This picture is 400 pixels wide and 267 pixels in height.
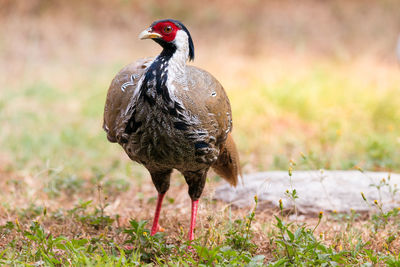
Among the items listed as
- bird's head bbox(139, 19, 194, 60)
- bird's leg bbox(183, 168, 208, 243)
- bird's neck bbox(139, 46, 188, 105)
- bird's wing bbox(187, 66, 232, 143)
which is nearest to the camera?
bird's neck bbox(139, 46, 188, 105)

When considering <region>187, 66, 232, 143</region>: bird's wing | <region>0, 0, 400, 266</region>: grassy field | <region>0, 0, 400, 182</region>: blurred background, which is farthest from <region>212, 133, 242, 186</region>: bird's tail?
<region>0, 0, 400, 182</region>: blurred background

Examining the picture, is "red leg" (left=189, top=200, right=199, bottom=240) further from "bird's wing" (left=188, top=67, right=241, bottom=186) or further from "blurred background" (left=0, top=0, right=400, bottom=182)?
"blurred background" (left=0, top=0, right=400, bottom=182)

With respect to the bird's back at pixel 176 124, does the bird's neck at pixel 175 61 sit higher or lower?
higher

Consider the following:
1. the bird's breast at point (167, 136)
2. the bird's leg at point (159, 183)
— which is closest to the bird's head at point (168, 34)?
the bird's breast at point (167, 136)

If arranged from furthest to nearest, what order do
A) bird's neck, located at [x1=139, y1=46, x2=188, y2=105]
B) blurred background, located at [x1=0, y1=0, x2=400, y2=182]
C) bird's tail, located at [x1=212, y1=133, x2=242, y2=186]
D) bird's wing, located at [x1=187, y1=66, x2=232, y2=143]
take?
blurred background, located at [x1=0, y1=0, x2=400, y2=182]
bird's tail, located at [x1=212, y1=133, x2=242, y2=186]
bird's wing, located at [x1=187, y1=66, x2=232, y2=143]
bird's neck, located at [x1=139, y1=46, x2=188, y2=105]

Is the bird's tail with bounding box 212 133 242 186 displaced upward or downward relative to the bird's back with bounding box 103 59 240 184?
downward

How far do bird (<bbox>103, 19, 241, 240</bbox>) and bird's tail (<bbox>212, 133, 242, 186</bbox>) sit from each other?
46 centimetres

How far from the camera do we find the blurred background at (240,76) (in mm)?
6043

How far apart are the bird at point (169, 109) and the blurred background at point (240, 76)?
2.55ft

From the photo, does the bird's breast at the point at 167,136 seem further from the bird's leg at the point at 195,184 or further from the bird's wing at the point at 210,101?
the bird's leg at the point at 195,184

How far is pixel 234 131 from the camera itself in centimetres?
714

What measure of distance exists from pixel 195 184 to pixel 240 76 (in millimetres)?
7306

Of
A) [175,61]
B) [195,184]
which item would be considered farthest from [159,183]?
[175,61]

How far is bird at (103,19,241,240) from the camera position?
113 inches
